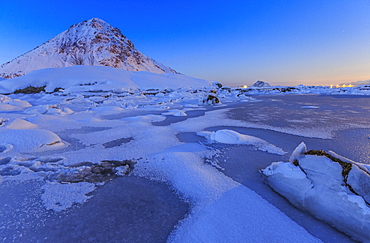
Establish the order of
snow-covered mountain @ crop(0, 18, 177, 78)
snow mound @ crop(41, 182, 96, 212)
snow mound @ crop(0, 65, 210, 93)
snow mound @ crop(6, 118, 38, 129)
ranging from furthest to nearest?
snow-covered mountain @ crop(0, 18, 177, 78) → snow mound @ crop(0, 65, 210, 93) → snow mound @ crop(6, 118, 38, 129) → snow mound @ crop(41, 182, 96, 212)

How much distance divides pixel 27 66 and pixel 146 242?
63872mm

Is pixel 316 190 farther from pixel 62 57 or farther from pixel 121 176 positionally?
pixel 62 57

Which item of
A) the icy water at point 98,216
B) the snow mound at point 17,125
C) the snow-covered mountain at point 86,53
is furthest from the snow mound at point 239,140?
the snow-covered mountain at point 86,53

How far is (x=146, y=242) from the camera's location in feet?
4.14

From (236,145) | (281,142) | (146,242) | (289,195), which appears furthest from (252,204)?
(281,142)

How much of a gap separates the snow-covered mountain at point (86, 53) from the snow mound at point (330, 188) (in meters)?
59.2

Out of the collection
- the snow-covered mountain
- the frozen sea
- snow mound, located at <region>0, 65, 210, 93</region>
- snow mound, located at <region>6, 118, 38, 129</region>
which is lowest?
the frozen sea

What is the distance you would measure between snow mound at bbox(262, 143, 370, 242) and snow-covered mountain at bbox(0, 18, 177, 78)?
59.2 meters

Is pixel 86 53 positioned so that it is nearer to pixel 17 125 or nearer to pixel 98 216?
pixel 17 125

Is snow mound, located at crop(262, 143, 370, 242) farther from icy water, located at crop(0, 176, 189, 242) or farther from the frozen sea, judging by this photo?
icy water, located at crop(0, 176, 189, 242)

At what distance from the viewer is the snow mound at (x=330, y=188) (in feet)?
4.49

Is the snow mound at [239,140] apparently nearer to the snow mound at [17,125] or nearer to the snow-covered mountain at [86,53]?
the snow mound at [17,125]

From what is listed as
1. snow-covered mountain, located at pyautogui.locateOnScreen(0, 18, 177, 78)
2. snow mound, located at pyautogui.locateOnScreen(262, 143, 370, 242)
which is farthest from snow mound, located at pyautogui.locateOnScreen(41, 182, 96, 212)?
snow-covered mountain, located at pyautogui.locateOnScreen(0, 18, 177, 78)

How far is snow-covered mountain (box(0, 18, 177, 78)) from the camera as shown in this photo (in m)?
49.9
